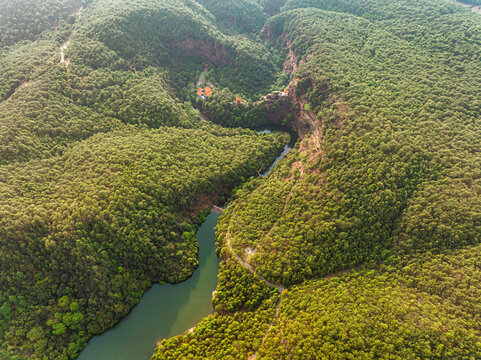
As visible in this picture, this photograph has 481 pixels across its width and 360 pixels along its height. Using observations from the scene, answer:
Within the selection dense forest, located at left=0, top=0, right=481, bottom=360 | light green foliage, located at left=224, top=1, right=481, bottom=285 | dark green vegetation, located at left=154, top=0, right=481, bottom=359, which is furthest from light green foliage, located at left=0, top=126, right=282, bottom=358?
light green foliage, located at left=224, top=1, right=481, bottom=285

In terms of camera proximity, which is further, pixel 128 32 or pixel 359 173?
pixel 128 32

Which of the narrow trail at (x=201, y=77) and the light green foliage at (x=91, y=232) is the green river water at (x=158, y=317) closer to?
the light green foliage at (x=91, y=232)

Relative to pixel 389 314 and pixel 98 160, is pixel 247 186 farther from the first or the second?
pixel 389 314

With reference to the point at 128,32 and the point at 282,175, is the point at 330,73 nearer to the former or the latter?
the point at 282,175

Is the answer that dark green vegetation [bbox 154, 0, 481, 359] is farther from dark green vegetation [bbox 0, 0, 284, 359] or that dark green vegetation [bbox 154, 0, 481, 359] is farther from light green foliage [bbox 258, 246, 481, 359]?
dark green vegetation [bbox 0, 0, 284, 359]

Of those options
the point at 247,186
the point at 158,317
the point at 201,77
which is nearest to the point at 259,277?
the point at 158,317

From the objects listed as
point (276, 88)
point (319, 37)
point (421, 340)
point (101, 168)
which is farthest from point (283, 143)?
point (421, 340)

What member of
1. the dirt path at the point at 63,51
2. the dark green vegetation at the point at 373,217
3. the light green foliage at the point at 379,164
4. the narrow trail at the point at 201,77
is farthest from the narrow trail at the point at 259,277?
the dirt path at the point at 63,51
